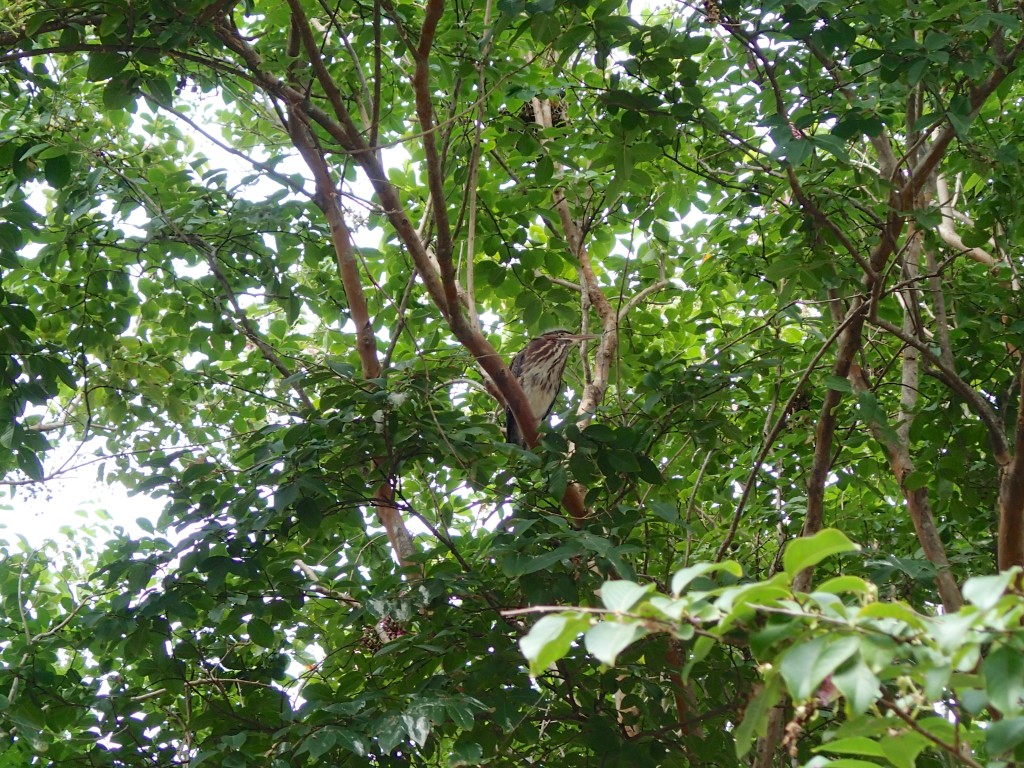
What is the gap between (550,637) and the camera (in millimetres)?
1195

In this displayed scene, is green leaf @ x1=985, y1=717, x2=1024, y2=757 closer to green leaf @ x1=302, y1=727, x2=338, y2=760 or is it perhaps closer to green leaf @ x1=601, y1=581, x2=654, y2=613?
green leaf @ x1=601, y1=581, x2=654, y2=613

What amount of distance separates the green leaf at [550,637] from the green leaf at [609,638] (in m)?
0.02

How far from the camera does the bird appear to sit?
572 cm

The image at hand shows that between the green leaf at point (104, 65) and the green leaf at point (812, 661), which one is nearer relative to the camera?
the green leaf at point (812, 661)

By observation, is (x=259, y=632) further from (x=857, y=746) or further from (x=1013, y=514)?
(x=1013, y=514)

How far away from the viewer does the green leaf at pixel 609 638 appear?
1.13 m

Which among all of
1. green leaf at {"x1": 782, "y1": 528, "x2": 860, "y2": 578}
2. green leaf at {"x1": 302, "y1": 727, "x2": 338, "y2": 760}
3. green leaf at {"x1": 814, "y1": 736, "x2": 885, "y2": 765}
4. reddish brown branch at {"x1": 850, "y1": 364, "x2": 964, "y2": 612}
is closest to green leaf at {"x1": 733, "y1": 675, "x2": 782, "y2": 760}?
green leaf at {"x1": 814, "y1": 736, "x2": 885, "y2": 765}

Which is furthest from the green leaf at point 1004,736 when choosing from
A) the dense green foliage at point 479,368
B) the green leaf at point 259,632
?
the green leaf at point 259,632

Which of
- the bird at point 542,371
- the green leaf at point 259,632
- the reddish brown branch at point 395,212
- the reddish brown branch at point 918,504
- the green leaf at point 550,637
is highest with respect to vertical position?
the bird at point 542,371

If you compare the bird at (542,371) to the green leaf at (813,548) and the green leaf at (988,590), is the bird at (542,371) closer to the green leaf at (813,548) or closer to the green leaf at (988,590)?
the green leaf at (813,548)

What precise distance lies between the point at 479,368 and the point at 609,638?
2.53 m

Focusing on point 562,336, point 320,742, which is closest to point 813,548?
point 320,742

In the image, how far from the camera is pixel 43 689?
3246mm

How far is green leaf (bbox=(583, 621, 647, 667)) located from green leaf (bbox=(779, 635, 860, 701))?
177 millimetres
